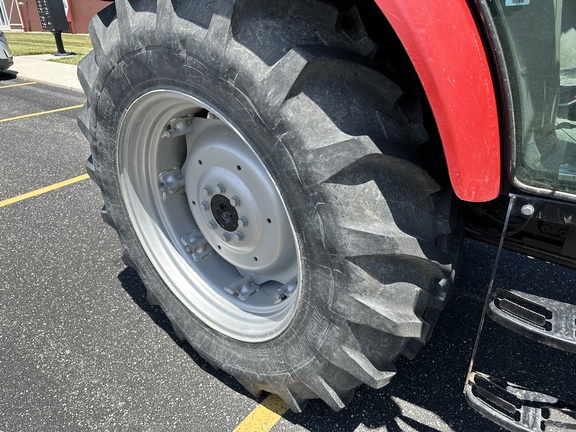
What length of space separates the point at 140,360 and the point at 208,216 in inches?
26.5

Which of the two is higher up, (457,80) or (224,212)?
(457,80)

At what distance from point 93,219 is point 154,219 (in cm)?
131

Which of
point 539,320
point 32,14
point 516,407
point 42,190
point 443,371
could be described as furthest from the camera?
point 32,14

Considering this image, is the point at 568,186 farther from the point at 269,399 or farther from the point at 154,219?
the point at 154,219

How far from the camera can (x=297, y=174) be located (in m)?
1.23

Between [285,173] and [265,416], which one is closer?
[285,173]

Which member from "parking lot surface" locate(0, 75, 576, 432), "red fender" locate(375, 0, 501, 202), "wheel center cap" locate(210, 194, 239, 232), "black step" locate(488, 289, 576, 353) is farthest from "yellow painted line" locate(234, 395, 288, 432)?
"red fender" locate(375, 0, 501, 202)

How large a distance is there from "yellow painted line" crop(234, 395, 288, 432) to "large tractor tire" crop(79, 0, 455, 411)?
4.9 inches

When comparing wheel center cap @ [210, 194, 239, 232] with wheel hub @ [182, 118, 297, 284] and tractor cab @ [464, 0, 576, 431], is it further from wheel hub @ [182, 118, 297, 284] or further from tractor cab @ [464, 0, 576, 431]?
tractor cab @ [464, 0, 576, 431]

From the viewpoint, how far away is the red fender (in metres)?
1.01

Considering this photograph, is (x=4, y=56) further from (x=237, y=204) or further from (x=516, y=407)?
(x=516, y=407)

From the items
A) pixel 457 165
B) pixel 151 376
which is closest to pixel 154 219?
pixel 151 376

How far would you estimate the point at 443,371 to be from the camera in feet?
6.35

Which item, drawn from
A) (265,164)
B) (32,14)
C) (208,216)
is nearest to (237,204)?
(208,216)
